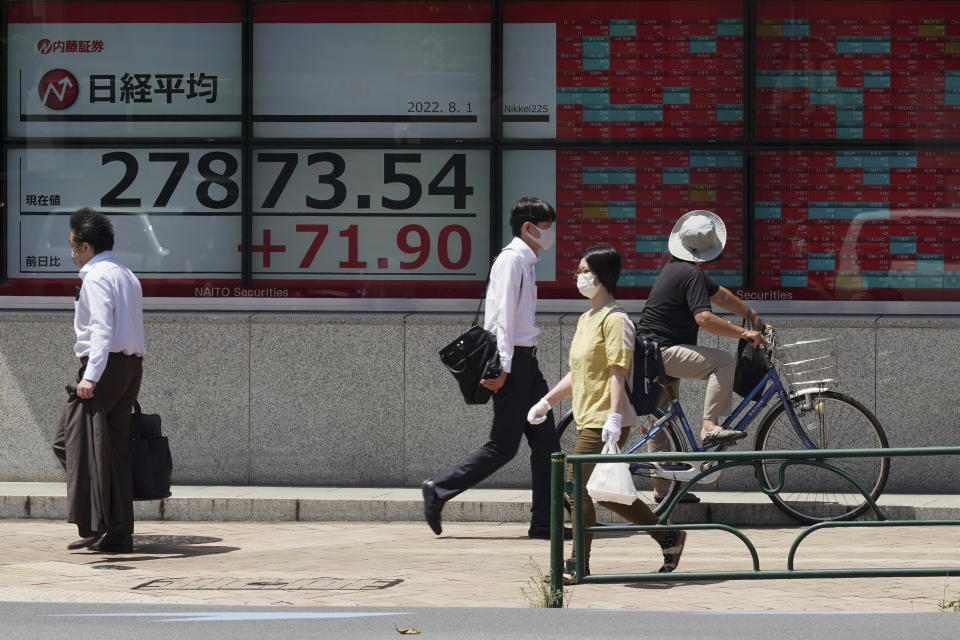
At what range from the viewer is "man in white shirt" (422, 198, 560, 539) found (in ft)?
29.0

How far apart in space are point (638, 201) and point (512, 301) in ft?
8.80

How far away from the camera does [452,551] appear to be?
880cm

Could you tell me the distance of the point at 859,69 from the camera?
11117 mm

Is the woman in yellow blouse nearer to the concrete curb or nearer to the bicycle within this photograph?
the bicycle

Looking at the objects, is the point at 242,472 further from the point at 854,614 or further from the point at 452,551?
the point at 854,614

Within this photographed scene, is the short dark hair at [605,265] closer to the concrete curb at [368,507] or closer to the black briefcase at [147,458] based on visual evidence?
the concrete curb at [368,507]

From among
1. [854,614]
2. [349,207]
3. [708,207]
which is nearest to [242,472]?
[349,207]

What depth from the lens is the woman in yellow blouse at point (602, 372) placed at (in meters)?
7.45

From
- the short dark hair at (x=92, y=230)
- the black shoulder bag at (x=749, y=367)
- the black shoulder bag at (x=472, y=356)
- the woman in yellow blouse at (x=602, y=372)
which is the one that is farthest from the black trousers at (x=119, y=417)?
the black shoulder bag at (x=749, y=367)

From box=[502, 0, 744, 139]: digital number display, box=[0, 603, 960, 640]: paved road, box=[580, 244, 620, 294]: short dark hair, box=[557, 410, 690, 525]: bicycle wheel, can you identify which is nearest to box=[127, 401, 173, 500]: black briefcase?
box=[0, 603, 960, 640]: paved road

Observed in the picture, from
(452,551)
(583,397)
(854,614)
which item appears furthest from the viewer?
(452,551)

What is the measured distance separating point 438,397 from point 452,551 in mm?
2248

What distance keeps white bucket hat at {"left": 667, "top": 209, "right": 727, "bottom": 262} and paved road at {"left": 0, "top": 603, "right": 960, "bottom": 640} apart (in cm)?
324

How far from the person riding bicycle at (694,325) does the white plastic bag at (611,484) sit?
2.41 meters
